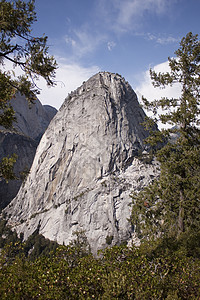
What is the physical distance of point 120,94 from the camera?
293 feet

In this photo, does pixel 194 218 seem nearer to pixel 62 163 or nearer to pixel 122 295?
pixel 122 295

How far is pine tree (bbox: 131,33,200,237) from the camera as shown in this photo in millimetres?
11855

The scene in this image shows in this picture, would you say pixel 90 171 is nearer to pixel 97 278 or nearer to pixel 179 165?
pixel 179 165

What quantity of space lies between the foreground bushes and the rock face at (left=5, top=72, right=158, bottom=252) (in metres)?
59.0

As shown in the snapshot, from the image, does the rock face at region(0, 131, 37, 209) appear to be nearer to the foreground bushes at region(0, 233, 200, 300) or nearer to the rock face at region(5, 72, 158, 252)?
the rock face at region(5, 72, 158, 252)

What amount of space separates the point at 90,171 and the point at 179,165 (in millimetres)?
65018

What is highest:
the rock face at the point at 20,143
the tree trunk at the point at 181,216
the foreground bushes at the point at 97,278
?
the rock face at the point at 20,143

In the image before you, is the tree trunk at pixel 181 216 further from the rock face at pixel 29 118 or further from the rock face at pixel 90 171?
the rock face at pixel 29 118

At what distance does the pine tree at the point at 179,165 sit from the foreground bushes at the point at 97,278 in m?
5.79

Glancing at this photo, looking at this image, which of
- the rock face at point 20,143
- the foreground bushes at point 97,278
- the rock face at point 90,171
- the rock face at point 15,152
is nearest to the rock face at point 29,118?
the rock face at point 20,143

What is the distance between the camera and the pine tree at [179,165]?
11.9m

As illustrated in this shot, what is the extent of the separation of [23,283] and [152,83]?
46.7 feet

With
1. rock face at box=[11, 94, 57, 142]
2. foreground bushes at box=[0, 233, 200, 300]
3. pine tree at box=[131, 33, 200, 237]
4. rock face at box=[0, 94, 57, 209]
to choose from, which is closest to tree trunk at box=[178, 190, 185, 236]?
pine tree at box=[131, 33, 200, 237]

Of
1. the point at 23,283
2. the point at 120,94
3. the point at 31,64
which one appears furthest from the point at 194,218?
the point at 120,94
